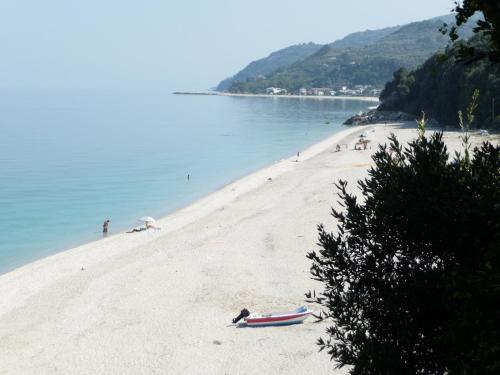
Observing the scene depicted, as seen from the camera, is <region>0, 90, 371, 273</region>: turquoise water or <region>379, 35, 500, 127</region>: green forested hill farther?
<region>379, 35, 500, 127</region>: green forested hill

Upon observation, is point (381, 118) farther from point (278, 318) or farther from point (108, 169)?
point (278, 318)

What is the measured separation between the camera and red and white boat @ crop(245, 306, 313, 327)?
54.3 ft

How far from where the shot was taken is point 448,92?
80.2 metres

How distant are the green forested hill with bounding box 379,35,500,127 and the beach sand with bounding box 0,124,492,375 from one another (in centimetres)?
2705

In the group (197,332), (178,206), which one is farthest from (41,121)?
(197,332)

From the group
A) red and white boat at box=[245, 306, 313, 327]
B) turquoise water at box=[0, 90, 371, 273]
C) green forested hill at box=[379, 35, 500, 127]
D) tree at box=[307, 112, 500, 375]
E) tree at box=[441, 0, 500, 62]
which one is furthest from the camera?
green forested hill at box=[379, 35, 500, 127]

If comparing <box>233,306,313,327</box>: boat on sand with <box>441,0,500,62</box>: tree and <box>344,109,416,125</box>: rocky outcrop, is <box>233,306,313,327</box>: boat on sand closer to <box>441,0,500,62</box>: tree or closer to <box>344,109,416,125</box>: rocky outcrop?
<box>441,0,500,62</box>: tree

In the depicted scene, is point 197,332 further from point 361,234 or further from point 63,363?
point 361,234

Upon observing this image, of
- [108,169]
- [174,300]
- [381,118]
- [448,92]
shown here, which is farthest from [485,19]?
[381,118]

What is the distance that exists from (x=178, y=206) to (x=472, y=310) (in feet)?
120

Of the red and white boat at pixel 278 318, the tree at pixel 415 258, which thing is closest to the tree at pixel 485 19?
the tree at pixel 415 258

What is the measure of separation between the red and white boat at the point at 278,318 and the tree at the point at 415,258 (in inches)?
377

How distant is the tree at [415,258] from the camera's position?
611cm

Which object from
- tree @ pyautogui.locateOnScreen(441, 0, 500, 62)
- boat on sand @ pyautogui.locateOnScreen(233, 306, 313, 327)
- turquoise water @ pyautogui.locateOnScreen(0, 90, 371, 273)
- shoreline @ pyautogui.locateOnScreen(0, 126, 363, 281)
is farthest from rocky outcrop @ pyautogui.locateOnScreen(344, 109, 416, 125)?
tree @ pyautogui.locateOnScreen(441, 0, 500, 62)
